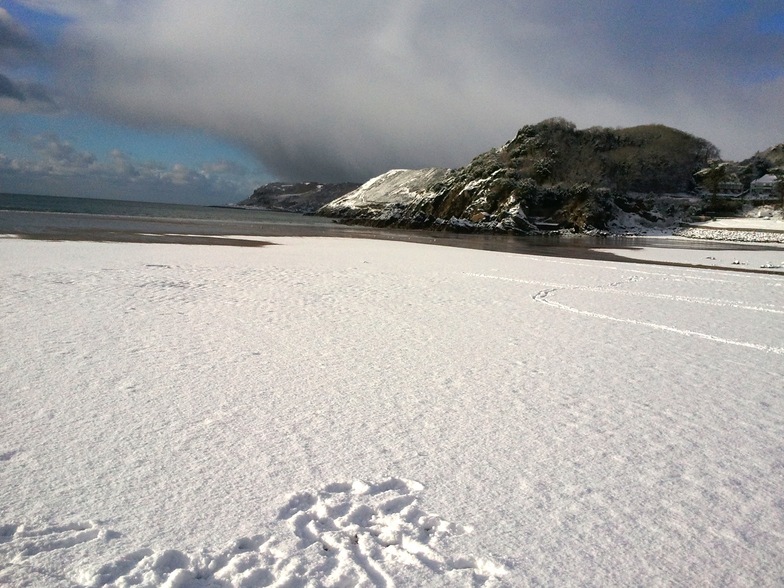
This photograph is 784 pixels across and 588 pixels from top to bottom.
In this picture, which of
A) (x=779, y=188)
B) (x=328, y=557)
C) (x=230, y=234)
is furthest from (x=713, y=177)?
(x=328, y=557)

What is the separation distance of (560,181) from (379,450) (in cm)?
8730

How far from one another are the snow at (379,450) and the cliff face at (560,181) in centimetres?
6241

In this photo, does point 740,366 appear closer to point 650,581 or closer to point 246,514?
point 650,581

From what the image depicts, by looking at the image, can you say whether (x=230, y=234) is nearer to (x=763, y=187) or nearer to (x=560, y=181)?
(x=560, y=181)

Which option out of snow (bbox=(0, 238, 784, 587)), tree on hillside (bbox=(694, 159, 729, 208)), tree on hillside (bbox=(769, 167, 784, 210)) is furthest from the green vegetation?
snow (bbox=(0, 238, 784, 587))

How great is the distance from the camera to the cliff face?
75.1 m

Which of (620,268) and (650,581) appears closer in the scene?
(650,581)

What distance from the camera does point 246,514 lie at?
3574mm

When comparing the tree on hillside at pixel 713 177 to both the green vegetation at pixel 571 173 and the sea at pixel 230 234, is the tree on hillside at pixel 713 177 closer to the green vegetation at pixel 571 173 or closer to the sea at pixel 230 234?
the green vegetation at pixel 571 173

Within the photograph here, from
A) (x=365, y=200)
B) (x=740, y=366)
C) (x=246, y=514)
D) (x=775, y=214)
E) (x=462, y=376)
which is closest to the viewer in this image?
(x=246, y=514)

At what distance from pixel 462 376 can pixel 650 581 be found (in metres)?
3.77

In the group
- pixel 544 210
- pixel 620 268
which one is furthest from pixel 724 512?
pixel 544 210

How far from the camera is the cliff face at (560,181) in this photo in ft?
246

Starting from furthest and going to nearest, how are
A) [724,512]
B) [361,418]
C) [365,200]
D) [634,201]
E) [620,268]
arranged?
[365,200]
[634,201]
[620,268]
[361,418]
[724,512]
